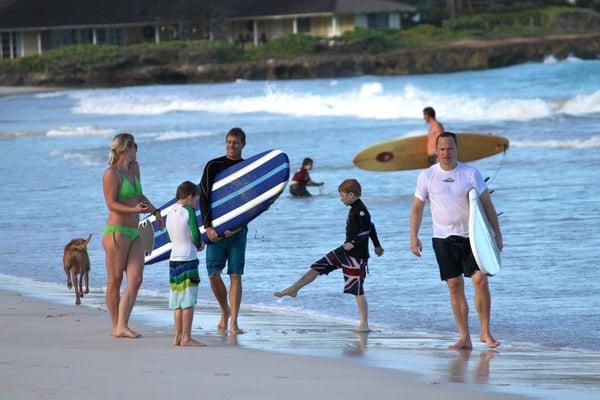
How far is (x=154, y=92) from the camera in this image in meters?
65.8

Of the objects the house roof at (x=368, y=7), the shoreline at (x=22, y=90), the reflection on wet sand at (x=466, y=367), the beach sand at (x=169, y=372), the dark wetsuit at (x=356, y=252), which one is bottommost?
the shoreline at (x=22, y=90)

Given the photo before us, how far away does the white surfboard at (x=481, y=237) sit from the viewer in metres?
8.71

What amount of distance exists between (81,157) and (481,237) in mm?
19989

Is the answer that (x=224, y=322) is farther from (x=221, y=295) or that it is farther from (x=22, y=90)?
(x=22, y=90)

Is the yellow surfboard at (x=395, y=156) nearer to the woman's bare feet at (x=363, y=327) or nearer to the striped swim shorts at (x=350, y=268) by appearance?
the striped swim shorts at (x=350, y=268)

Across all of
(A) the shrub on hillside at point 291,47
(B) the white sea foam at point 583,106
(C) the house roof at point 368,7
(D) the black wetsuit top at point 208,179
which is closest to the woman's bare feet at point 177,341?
(D) the black wetsuit top at point 208,179

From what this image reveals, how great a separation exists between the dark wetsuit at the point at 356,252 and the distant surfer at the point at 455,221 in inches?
31.8

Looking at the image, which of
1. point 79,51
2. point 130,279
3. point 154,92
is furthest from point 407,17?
point 130,279

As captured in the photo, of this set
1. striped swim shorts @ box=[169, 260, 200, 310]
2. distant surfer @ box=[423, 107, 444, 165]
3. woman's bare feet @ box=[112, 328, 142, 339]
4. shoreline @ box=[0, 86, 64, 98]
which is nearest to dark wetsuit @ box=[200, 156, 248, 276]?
striped swim shorts @ box=[169, 260, 200, 310]

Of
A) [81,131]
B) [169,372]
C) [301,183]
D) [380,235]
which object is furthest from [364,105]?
[169,372]

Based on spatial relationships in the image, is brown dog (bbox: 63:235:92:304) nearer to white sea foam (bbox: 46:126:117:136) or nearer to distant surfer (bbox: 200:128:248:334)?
distant surfer (bbox: 200:128:248:334)

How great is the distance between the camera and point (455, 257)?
29.2ft

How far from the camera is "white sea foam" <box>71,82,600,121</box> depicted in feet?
134

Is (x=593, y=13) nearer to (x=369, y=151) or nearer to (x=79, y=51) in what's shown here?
(x=79, y=51)
